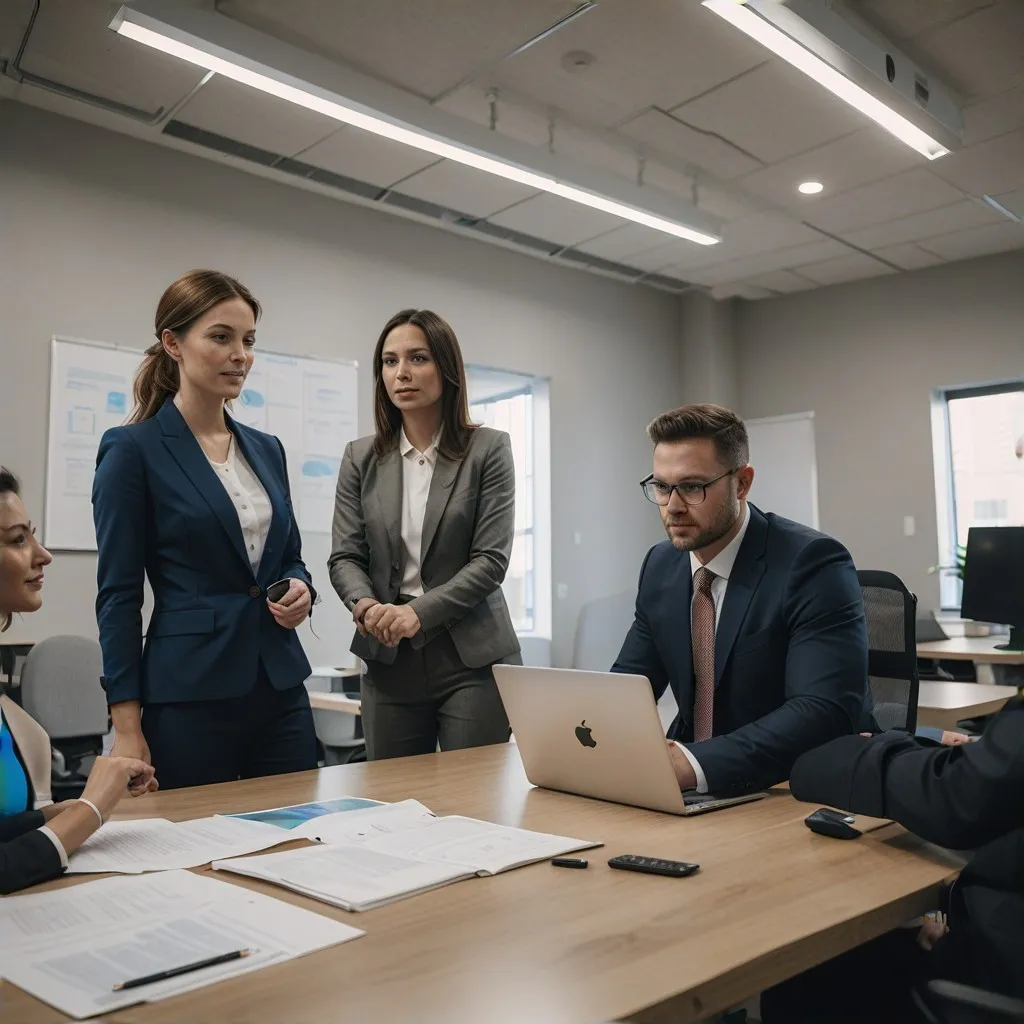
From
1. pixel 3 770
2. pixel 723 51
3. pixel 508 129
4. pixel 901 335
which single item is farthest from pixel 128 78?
pixel 901 335

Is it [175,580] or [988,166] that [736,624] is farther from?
[988,166]

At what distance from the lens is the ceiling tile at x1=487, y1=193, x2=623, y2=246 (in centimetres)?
560

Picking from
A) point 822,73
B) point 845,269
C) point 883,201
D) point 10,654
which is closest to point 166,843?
point 10,654

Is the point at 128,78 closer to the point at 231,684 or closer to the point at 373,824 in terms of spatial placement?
the point at 231,684

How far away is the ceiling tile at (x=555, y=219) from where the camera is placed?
5.60m

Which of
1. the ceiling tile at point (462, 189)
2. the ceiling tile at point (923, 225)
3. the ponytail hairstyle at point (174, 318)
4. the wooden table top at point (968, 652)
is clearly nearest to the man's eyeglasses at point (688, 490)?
the ponytail hairstyle at point (174, 318)

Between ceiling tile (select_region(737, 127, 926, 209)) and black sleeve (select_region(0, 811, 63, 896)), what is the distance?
15.6ft

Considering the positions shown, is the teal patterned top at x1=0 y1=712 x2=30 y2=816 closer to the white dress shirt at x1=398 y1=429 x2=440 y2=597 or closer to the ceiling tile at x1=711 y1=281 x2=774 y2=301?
the white dress shirt at x1=398 y1=429 x2=440 y2=597

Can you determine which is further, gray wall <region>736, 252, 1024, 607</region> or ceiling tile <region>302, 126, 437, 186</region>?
gray wall <region>736, 252, 1024, 607</region>

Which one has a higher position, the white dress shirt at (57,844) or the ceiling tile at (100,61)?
the ceiling tile at (100,61)

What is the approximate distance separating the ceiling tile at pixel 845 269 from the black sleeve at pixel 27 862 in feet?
21.5

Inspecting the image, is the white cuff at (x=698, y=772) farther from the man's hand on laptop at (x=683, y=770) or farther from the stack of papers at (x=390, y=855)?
the stack of papers at (x=390, y=855)

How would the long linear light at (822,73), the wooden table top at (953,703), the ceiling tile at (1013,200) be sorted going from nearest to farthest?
the wooden table top at (953,703) < the long linear light at (822,73) < the ceiling tile at (1013,200)

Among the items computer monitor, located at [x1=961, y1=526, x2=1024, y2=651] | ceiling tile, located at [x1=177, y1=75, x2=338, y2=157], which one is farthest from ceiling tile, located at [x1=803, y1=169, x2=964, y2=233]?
ceiling tile, located at [x1=177, y1=75, x2=338, y2=157]
